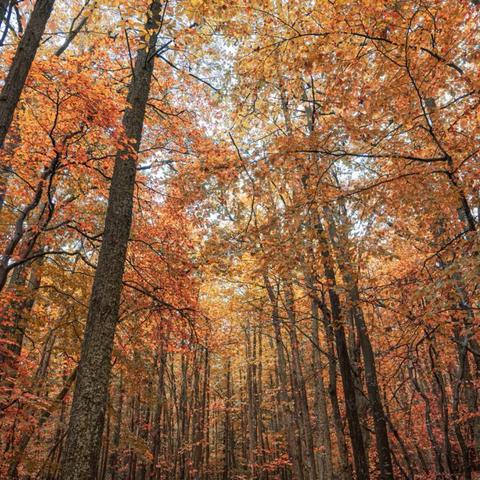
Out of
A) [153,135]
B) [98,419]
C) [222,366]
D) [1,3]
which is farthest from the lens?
[222,366]

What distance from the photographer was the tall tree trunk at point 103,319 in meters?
4.59

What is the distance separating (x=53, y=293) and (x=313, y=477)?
837 centimetres

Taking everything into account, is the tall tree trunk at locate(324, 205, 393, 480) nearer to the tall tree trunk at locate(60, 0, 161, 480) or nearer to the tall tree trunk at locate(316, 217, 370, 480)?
the tall tree trunk at locate(316, 217, 370, 480)

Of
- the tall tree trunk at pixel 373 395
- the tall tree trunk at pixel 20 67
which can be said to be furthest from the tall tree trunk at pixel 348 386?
the tall tree trunk at pixel 20 67

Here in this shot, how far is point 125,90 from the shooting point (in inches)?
392

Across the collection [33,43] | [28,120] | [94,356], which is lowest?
[94,356]

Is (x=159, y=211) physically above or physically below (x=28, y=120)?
below

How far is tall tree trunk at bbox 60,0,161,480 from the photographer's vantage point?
4588mm

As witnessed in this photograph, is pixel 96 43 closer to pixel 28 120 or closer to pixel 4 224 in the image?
pixel 28 120

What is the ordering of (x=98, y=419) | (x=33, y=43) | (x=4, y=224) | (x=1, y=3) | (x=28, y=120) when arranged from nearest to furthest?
(x=1, y=3), (x=33, y=43), (x=98, y=419), (x=28, y=120), (x=4, y=224)

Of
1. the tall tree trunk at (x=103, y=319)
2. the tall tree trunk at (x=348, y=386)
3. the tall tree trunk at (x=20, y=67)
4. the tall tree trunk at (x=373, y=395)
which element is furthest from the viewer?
the tall tree trunk at (x=373, y=395)

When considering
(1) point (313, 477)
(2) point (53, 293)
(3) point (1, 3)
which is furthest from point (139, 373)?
(3) point (1, 3)

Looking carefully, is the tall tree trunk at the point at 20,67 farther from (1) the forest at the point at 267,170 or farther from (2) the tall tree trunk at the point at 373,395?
(2) the tall tree trunk at the point at 373,395

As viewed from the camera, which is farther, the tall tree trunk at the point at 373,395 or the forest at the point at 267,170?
the tall tree trunk at the point at 373,395
